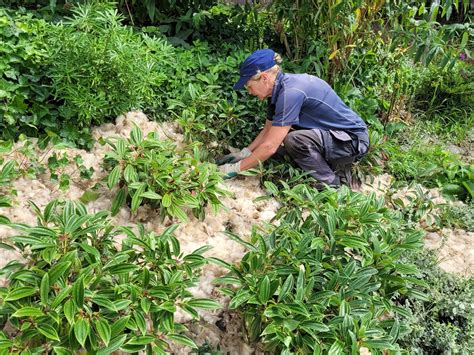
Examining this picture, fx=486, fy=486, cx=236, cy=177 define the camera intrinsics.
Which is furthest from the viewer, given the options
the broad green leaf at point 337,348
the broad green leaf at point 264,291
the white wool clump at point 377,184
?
the white wool clump at point 377,184

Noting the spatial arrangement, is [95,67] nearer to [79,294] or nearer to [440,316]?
[79,294]

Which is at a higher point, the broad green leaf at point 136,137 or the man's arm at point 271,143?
the broad green leaf at point 136,137

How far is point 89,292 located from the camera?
6.49ft

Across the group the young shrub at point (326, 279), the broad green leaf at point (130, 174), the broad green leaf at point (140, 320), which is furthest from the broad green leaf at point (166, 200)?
the broad green leaf at point (140, 320)

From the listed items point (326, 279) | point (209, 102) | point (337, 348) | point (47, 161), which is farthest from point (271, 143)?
point (337, 348)

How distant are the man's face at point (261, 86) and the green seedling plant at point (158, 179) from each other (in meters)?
0.74

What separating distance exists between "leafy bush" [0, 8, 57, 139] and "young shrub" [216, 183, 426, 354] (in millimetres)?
1569

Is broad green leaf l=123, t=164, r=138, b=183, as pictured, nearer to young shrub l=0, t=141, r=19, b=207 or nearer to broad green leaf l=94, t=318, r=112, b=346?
young shrub l=0, t=141, r=19, b=207

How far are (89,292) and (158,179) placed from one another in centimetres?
87

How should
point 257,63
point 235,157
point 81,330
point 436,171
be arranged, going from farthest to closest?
point 436,171 < point 235,157 < point 257,63 < point 81,330

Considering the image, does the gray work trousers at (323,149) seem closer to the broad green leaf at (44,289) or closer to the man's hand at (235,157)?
the man's hand at (235,157)

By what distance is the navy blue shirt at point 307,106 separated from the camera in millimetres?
3293

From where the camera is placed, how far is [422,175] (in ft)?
13.2

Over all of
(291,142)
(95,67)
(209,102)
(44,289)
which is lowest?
(291,142)
